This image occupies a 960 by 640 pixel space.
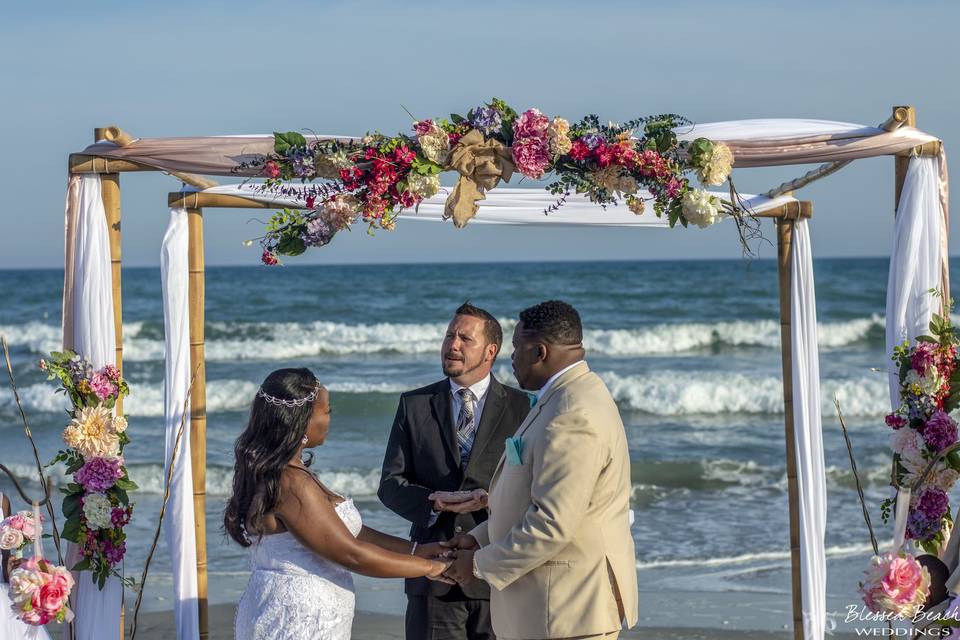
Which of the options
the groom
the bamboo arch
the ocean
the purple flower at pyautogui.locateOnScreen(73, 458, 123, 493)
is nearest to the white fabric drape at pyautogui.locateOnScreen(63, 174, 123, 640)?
the bamboo arch

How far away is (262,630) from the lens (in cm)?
380

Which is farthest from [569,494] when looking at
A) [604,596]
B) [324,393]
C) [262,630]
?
[262,630]

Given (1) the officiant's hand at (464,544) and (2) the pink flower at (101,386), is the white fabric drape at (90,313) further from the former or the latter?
(1) the officiant's hand at (464,544)

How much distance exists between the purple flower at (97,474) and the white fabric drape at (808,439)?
3.24 meters

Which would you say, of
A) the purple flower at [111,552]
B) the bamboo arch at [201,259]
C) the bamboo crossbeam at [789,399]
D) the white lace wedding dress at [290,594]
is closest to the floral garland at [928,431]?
the bamboo arch at [201,259]

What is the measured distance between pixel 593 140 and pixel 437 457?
58.3 inches

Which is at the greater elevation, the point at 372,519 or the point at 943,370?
the point at 943,370

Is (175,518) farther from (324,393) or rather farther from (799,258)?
(799,258)

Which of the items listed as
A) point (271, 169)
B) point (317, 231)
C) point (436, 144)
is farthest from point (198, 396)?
point (436, 144)

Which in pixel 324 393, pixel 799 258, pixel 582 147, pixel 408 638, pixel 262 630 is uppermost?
pixel 582 147

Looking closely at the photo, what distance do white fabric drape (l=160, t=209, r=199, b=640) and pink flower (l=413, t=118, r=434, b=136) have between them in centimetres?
141

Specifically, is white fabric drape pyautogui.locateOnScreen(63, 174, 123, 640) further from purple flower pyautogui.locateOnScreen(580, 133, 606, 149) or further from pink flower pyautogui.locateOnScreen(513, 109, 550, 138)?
purple flower pyautogui.locateOnScreen(580, 133, 606, 149)

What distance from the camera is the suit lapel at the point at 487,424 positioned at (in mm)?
4789

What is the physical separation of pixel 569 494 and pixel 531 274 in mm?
29317
